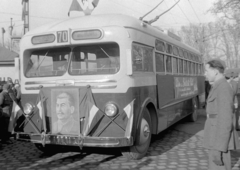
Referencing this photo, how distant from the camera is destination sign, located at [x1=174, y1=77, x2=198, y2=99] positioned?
28.4 feet

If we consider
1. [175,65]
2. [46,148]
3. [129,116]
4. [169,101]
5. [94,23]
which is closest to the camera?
[129,116]

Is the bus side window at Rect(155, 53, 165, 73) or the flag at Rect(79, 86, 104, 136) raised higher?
the bus side window at Rect(155, 53, 165, 73)

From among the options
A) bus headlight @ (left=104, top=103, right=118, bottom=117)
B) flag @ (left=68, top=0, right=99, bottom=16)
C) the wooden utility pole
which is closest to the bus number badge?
bus headlight @ (left=104, top=103, right=118, bottom=117)

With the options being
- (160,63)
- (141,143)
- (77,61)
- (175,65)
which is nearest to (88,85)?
(77,61)

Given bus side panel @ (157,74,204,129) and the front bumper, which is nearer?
the front bumper

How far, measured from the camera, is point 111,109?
552 cm

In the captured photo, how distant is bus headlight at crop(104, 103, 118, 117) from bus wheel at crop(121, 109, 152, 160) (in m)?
0.70

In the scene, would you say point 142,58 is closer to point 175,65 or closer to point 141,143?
point 141,143

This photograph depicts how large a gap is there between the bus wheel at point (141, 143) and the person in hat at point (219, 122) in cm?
248

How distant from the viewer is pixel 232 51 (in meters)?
61.8

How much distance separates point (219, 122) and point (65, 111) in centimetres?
319

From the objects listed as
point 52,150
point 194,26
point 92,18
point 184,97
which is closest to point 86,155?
point 52,150

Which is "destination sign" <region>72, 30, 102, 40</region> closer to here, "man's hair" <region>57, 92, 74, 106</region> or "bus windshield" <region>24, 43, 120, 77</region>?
"bus windshield" <region>24, 43, 120, 77</region>

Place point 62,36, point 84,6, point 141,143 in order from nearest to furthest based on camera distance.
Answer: point 62,36
point 141,143
point 84,6
